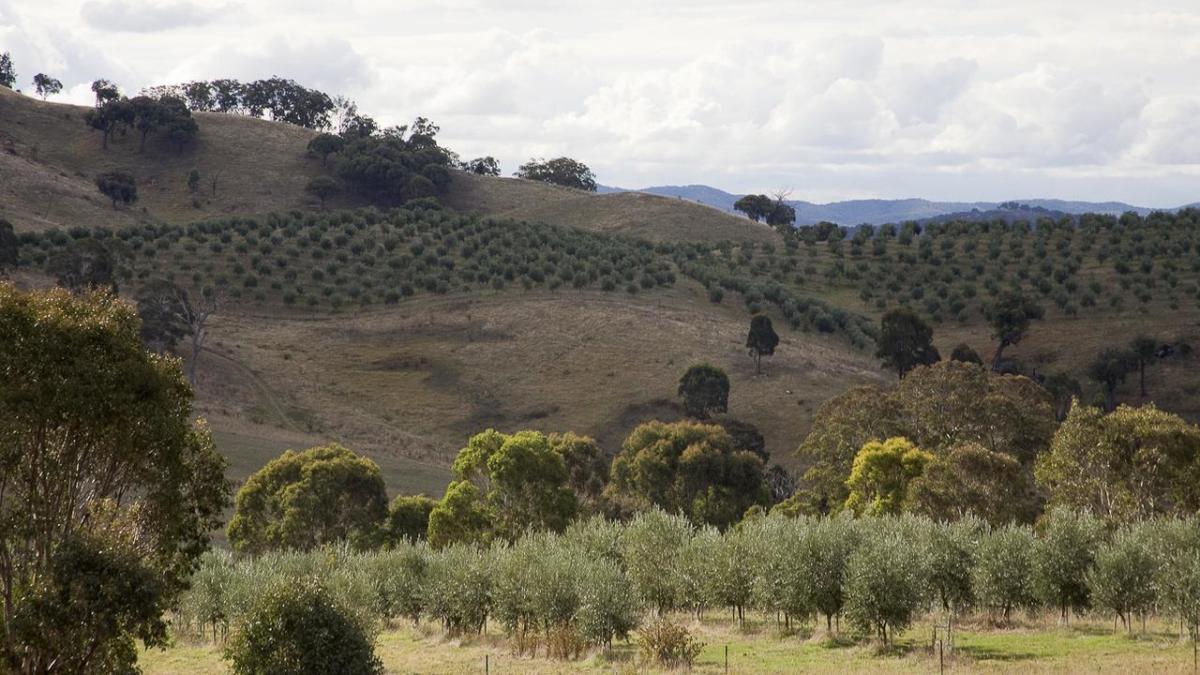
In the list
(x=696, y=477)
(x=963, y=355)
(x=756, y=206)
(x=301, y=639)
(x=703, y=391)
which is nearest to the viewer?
(x=301, y=639)

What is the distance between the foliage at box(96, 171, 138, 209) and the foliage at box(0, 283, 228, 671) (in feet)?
418

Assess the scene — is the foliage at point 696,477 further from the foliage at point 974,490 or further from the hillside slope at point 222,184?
the hillside slope at point 222,184

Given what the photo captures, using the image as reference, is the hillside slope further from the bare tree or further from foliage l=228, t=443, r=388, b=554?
foliage l=228, t=443, r=388, b=554

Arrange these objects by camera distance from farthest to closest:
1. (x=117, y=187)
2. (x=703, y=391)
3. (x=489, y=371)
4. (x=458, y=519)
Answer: (x=117, y=187)
(x=489, y=371)
(x=703, y=391)
(x=458, y=519)

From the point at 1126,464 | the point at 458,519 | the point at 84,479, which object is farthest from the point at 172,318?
the point at 84,479

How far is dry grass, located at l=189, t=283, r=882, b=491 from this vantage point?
92438mm

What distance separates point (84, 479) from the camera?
26.8m

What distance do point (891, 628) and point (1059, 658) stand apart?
5186 millimetres

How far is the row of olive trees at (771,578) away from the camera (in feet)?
122

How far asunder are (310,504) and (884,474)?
86.5 ft

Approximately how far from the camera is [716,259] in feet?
446

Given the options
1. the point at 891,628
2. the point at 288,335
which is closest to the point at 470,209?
the point at 288,335

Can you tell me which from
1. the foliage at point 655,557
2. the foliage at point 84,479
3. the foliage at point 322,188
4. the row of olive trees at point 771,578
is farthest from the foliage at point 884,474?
the foliage at point 322,188

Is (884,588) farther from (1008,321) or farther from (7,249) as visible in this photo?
(7,249)
